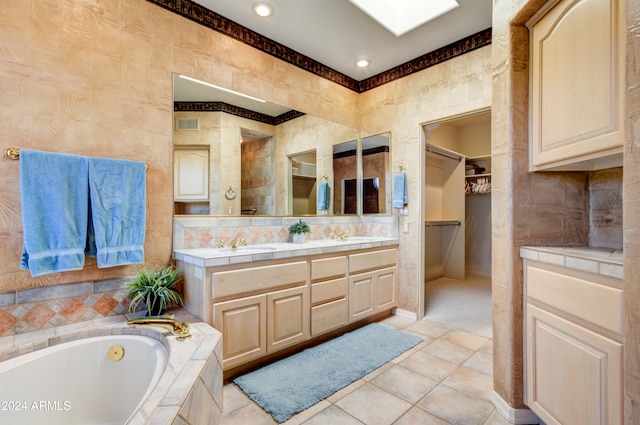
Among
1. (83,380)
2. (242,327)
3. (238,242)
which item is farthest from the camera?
(238,242)

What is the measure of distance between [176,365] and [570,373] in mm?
1742

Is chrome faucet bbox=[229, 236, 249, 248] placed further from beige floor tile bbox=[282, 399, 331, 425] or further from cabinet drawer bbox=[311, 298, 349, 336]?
beige floor tile bbox=[282, 399, 331, 425]

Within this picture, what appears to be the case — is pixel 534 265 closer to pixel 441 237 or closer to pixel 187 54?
pixel 187 54

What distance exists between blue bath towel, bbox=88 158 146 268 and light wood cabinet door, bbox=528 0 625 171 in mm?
2411

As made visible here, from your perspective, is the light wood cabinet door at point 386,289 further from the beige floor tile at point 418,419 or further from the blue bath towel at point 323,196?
the beige floor tile at point 418,419

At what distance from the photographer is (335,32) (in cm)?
273

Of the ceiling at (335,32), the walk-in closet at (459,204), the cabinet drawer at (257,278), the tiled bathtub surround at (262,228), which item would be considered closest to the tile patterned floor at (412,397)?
the cabinet drawer at (257,278)

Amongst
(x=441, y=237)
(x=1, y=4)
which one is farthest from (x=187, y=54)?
(x=441, y=237)

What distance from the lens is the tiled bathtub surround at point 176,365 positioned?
3.55ft

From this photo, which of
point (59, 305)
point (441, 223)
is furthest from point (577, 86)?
point (441, 223)

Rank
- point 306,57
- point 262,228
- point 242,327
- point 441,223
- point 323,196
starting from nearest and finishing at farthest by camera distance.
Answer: point 242,327
point 262,228
point 306,57
point 323,196
point 441,223

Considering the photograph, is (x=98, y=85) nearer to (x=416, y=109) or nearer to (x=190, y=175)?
(x=190, y=175)

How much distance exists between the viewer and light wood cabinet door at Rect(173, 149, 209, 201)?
7.50ft

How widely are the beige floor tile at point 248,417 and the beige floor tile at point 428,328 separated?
5.66 feet
